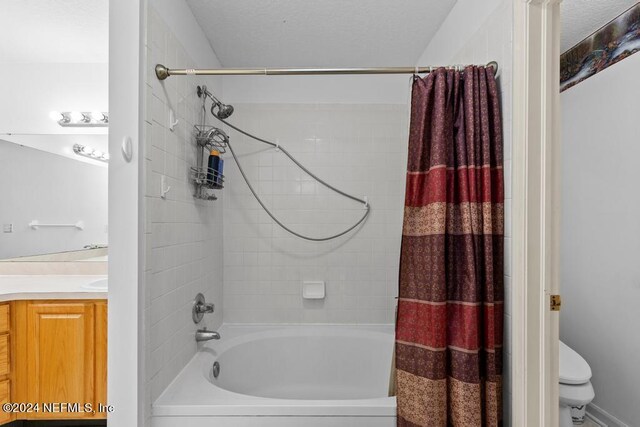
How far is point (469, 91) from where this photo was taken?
4.20 feet

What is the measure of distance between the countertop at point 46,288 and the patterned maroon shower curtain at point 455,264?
1646 millimetres

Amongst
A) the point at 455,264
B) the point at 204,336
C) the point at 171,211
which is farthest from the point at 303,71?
the point at 204,336

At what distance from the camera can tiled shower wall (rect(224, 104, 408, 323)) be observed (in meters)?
2.48

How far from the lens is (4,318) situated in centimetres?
175

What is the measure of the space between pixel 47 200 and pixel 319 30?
216cm

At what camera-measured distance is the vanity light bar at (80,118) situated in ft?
7.45

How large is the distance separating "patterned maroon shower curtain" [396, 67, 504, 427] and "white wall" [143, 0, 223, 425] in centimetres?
101

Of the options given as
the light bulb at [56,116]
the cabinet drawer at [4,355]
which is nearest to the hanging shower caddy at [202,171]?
the light bulb at [56,116]

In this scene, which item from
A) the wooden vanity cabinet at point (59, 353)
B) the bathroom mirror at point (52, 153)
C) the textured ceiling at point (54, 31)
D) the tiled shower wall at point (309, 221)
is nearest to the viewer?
the textured ceiling at point (54, 31)

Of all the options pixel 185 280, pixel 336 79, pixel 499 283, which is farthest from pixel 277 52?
pixel 499 283

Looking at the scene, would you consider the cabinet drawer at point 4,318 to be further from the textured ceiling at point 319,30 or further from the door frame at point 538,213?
the door frame at point 538,213

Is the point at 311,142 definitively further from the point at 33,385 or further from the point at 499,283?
the point at 33,385

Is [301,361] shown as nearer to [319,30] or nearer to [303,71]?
[303,71]

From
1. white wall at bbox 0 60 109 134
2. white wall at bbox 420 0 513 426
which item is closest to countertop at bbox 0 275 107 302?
white wall at bbox 0 60 109 134
